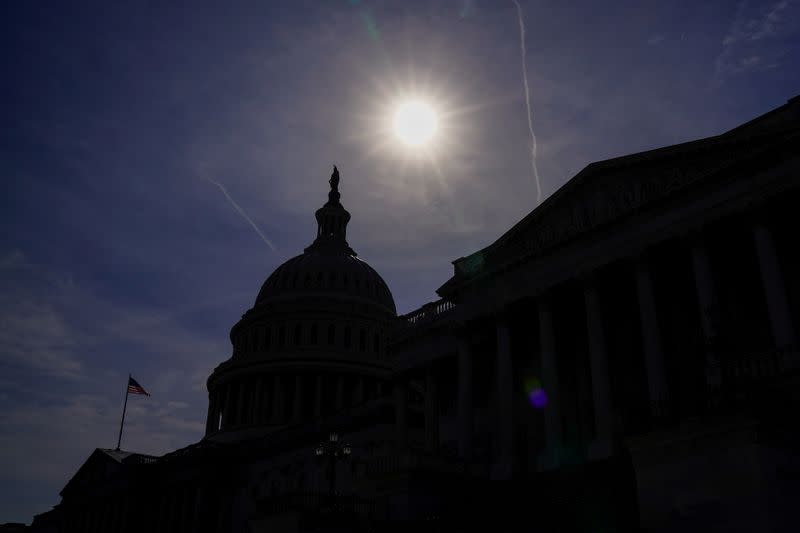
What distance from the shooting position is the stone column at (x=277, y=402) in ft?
307

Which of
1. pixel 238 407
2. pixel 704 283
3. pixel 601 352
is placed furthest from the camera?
pixel 238 407

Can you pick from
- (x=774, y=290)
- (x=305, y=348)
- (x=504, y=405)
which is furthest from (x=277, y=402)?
(x=774, y=290)

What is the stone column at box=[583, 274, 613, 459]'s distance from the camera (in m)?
32.4

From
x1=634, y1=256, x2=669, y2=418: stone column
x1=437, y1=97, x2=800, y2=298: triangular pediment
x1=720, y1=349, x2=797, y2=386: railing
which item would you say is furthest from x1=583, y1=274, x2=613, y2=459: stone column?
x1=720, y1=349, x2=797, y2=386: railing

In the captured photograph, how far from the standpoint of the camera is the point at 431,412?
4425cm

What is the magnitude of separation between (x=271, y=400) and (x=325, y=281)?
19157mm

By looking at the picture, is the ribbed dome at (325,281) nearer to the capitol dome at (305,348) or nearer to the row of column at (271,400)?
the capitol dome at (305,348)

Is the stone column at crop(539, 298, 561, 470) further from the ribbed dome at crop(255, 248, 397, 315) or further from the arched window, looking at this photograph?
the ribbed dome at crop(255, 248, 397, 315)

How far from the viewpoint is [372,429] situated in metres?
61.2

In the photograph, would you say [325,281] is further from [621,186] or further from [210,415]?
[621,186]

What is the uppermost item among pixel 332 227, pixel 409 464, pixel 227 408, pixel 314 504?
pixel 332 227

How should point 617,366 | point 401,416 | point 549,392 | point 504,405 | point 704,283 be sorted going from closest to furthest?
point 704,283, point 549,392, point 617,366, point 504,405, point 401,416

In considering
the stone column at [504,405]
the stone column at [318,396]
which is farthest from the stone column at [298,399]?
the stone column at [504,405]

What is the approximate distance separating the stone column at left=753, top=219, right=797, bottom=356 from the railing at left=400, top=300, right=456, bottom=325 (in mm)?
18744
